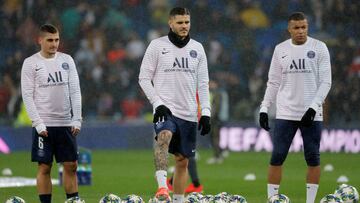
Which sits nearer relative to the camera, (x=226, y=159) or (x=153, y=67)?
(x=153, y=67)

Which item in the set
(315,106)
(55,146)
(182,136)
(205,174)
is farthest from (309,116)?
(205,174)

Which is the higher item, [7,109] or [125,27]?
[125,27]

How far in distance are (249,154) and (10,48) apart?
8650 mm

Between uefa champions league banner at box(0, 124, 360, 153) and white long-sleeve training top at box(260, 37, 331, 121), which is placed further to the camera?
uefa champions league banner at box(0, 124, 360, 153)

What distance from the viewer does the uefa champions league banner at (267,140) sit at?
90.2 ft

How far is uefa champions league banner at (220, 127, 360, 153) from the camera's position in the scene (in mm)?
27500

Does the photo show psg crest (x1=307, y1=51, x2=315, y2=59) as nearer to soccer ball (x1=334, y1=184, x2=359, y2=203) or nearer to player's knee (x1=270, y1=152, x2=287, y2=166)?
player's knee (x1=270, y1=152, x2=287, y2=166)

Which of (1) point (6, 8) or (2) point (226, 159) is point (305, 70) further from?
(1) point (6, 8)

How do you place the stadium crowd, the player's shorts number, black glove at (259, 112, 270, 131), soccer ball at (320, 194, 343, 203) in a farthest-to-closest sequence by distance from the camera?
the stadium crowd, black glove at (259, 112, 270, 131), the player's shorts number, soccer ball at (320, 194, 343, 203)

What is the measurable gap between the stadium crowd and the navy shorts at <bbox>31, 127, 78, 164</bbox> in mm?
15599

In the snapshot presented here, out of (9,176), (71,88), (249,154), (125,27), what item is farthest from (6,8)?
(71,88)

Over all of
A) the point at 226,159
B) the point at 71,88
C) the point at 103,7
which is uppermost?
the point at 103,7

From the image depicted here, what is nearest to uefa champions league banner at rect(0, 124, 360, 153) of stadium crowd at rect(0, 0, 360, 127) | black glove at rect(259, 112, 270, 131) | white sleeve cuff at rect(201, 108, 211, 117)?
stadium crowd at rect(0, 0, 360, 127)

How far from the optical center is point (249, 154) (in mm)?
28016
